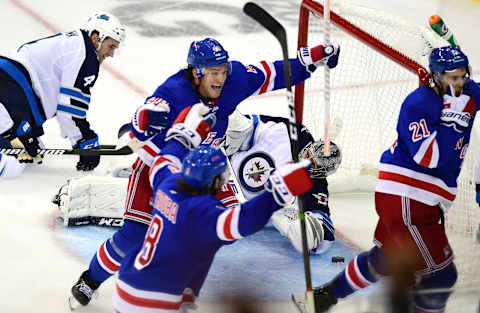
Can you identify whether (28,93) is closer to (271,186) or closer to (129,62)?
(129,62)

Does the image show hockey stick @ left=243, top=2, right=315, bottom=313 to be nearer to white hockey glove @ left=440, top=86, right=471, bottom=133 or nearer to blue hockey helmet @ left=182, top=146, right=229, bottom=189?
blue hockey helmet @ left=182, top=146, right=229, bottom=189

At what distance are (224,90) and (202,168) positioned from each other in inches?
35.4

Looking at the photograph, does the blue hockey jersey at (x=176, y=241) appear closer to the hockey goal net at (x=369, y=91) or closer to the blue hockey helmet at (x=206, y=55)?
the blue hockey helmet at (x=206, y=55)

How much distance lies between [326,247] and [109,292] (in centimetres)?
108

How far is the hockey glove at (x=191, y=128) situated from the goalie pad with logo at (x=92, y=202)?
50.4 inches

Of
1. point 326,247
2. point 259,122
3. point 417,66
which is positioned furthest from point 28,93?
point 417,66

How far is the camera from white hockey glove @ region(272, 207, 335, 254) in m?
3.87

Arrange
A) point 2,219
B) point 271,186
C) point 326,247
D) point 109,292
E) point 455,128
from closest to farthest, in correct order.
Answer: point 271,186 → point 455,128 → point 109,292 → point 326,247 → point 2,219

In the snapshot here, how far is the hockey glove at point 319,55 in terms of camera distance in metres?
3.62

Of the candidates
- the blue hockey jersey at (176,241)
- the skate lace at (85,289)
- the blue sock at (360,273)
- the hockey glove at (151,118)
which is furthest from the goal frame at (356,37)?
the skate lace at (85,289)

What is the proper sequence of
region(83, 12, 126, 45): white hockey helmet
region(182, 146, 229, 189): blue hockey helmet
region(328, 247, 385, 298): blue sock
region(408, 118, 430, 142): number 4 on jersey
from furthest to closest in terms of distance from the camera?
region(83, 12, 126, 45): white hockey helmet < region(328, 247, 385, 298): blue sock < region(408, 118, 430, 142): number 4 on jersey < region(182, 146, 229, 189): blue hockey helmet

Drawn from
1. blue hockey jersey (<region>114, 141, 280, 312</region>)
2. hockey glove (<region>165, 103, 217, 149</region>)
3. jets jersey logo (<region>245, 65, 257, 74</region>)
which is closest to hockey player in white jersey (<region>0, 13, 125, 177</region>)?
jets jersey logo (<region>245, 65, 257, 74</region>)

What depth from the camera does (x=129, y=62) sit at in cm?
646

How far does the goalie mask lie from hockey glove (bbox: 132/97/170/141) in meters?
1.01
